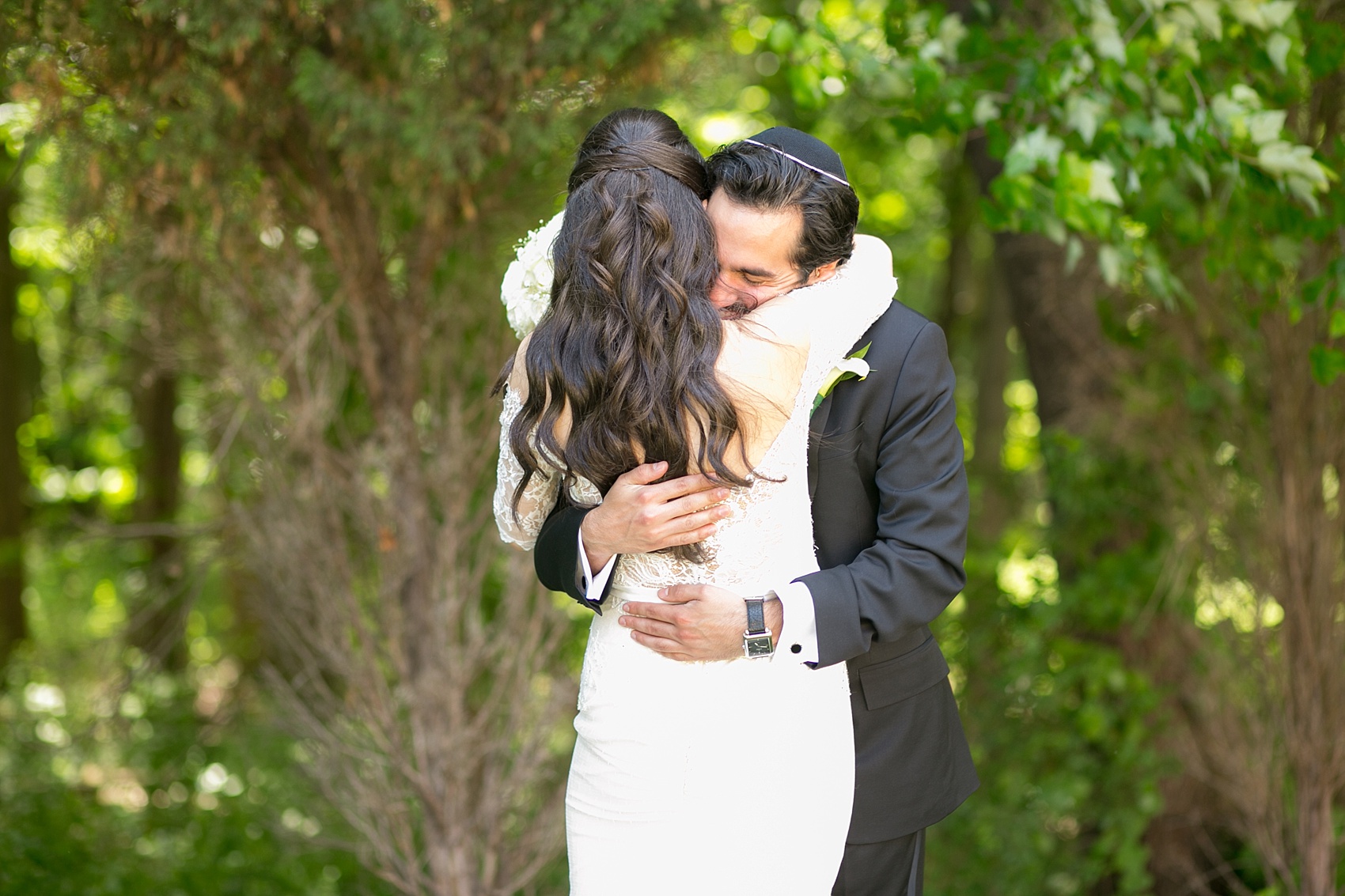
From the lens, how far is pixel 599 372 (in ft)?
5.80

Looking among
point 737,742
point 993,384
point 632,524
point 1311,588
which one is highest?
point 632,524

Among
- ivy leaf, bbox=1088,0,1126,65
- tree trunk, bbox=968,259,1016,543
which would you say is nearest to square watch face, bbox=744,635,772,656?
ivy leaf, bbox=1088,0,1126,65

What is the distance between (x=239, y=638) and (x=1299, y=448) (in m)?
6.62

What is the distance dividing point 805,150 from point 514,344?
1952 mm

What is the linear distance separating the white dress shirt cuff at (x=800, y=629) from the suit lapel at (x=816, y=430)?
229mm

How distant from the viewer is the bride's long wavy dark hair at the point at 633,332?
5.75 feet

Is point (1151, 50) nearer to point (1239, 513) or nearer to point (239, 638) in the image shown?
point (1239, 513)

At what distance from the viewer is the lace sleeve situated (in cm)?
205

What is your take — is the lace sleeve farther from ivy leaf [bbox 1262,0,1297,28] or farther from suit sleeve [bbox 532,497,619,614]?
ivy leaf [bbox 1262,0,1297,28]

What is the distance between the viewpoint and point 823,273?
2002 millimetres

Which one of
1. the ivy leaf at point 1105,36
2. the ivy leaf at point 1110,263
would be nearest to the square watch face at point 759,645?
the ivy leaf at point 1110,263

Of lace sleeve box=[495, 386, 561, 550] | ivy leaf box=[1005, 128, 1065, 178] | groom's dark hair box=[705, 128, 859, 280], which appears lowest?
lace sleeve box=[495, 386, 561, 550]

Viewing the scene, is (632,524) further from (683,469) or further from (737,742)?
(737,742)

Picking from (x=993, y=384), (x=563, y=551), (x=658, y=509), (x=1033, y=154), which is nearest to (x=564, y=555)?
(x=563, y=551)
